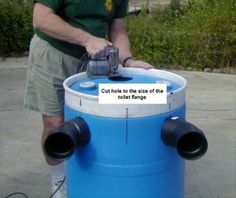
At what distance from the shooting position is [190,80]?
5.52 metres

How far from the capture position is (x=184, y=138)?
1817 millimetres

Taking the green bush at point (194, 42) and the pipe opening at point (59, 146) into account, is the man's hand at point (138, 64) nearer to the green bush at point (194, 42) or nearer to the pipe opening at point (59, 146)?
the pipe opening at point (59, 146)

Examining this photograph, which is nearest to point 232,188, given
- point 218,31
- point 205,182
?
point 205,182

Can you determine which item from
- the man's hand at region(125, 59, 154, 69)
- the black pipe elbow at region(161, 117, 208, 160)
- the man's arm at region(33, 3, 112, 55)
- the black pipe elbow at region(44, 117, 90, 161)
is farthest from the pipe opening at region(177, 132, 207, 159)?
the man's arm at region(33, 3, 112, 55)

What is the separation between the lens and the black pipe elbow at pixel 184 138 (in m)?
1.79

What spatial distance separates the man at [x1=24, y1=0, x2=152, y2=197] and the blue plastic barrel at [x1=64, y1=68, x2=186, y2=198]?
312 millimetres

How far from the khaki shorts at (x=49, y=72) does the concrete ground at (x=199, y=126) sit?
0.84m

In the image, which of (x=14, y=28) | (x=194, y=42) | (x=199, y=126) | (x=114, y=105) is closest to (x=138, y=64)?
(x=114, y=105)

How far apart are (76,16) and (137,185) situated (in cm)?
81

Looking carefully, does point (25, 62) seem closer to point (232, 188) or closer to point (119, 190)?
point (232, 188)

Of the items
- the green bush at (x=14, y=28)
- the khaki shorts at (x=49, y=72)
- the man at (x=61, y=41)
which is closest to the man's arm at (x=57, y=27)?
the man at (x=61, y=41)

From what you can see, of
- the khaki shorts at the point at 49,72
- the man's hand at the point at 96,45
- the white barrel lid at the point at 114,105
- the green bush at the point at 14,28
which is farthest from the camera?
the green bush at the point at 14,28

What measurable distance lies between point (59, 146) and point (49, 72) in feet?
2.04

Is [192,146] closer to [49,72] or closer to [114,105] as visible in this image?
[114,105]
